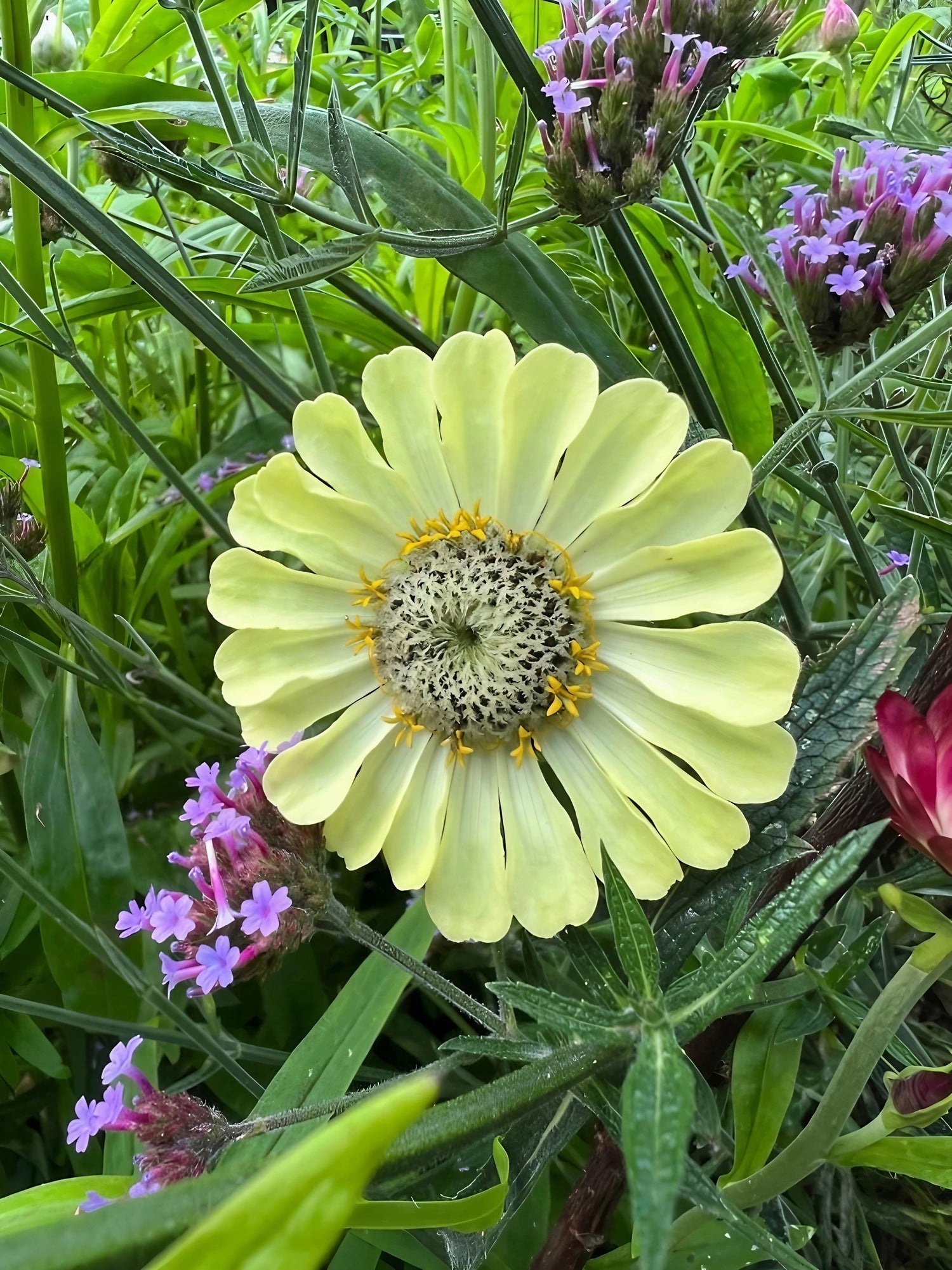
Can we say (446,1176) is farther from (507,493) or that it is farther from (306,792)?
(507,493)

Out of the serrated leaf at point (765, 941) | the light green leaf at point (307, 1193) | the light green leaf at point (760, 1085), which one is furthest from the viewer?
the light green leaf at point (760, 1085)

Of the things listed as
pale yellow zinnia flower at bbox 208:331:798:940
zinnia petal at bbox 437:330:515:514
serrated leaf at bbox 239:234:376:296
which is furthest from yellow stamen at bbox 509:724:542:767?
serrated leaf at bbox 239:234:376:296

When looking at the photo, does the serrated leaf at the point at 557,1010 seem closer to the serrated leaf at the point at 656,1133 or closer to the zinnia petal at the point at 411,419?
the serrated leaf at the point at 656,1133

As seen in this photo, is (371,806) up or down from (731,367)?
down

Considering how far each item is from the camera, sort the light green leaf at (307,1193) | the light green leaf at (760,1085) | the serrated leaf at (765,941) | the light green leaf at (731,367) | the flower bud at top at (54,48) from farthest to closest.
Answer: the flower bud at top at (54,48) < the light green leaf at (731,367) < the light green leaf at (760,1085) < the serrated leaf at (765,941) < the light green leaf at (307,1193)

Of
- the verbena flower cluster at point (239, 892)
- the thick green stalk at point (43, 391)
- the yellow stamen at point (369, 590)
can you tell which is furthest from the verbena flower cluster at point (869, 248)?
the thick green stalk at point (43, 391)

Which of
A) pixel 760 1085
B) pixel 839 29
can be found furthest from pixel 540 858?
pixel 839 29

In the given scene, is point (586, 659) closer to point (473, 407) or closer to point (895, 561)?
point (473, 407)

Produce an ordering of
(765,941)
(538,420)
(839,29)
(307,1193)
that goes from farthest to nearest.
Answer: (839,29)
(538,420)
(765,941)
(307,1193)
